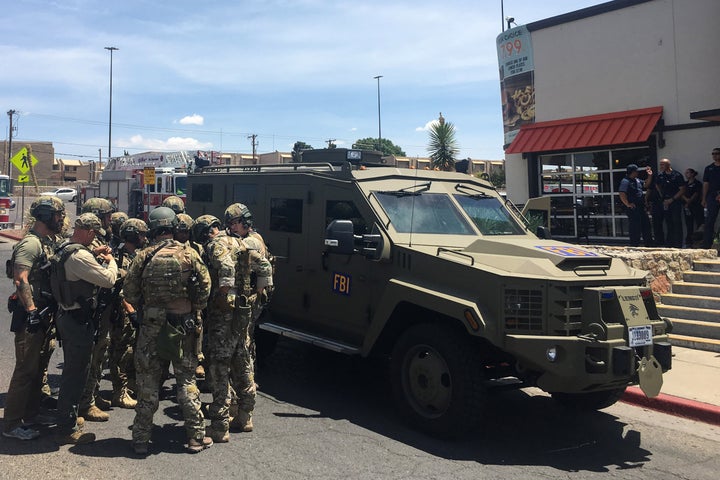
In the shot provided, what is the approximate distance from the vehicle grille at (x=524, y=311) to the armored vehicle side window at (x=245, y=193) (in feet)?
11.9

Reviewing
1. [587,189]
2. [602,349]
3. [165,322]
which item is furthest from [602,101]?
[165,322]

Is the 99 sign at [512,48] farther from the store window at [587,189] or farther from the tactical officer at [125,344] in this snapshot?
the tactical officer at [125,344]

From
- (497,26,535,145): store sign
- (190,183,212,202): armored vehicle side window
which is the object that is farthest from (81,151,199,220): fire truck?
(190,183,212,202): armored vehicle side window

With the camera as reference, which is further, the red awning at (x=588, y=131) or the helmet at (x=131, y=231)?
the red awning at (x=588, y=131)

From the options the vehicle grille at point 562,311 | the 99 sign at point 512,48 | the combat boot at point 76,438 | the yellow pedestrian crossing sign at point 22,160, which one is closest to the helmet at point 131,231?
the combat boot at point 76,438

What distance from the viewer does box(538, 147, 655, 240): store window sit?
13.9 m

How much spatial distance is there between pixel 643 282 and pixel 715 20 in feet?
32.6

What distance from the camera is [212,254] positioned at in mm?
4883

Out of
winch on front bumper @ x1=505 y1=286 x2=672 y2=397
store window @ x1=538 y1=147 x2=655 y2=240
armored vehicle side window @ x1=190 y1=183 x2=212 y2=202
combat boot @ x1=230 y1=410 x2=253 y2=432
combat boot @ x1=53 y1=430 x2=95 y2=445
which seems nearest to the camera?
winch on front bumper @ x1=505 y1=286 x2=672 y2=397

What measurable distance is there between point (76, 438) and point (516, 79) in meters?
14.5

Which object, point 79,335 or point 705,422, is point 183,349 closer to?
point 79,335

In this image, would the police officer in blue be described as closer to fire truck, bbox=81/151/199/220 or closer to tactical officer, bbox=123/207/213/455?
tactical officer, bbox=123/207/213/455

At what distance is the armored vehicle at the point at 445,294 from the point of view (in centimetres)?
440

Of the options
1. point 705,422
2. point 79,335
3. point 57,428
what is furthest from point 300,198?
point 705,422
